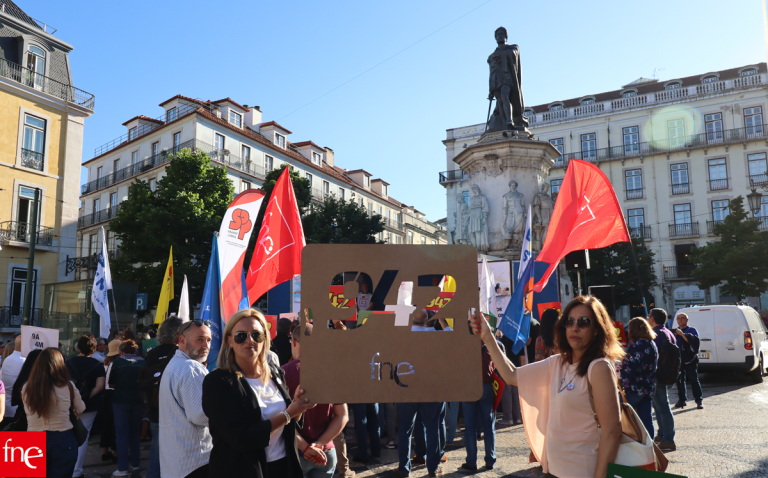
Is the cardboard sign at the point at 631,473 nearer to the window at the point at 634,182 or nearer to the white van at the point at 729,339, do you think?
the white van at the point at 729,339


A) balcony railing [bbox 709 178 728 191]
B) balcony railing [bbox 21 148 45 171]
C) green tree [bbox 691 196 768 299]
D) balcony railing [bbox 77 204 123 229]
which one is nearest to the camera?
balcony railing [bbox 21 148 45 171]

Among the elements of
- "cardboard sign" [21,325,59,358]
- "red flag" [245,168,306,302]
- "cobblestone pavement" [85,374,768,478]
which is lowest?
"cobblestone pavement" [85,374,768,478]

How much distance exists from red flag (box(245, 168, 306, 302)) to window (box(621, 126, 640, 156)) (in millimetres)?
42343

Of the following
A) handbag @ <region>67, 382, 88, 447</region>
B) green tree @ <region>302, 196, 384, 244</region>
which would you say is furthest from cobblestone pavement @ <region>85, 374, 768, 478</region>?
green tree @ <region>302, 196, 384, 244</region>

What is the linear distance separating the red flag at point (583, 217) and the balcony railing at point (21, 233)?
2231 centimetres

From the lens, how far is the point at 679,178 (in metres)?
43.2

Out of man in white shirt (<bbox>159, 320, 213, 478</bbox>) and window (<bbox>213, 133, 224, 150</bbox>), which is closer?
man in white shirt (<bbox>159, 320, 213, 478</bbox>)

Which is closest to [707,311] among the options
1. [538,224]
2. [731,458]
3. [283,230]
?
[538,224]

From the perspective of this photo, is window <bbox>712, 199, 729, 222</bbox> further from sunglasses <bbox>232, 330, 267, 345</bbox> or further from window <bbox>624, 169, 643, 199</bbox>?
sunglasses <bbox>232, 330, 267, 345</bbox>

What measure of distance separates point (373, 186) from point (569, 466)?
55062 millimetres

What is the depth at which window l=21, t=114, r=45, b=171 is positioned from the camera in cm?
2466

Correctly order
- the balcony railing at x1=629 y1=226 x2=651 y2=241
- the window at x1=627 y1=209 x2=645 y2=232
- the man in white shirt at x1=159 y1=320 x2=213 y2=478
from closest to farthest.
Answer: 1. the man in white shirt at x1=159 y1=320 x2=213 y2=478
2. the balcony railing at x1=629 y1=226 x2=651 y2=241
3. the window at x1=627 y1=209 x2=645 y2=232

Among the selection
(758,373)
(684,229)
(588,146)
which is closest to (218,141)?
(588,146)

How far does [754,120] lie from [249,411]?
4751 cm
